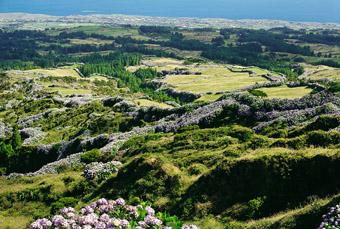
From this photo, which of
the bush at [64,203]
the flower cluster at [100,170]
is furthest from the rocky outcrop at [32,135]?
the bush at [64,203]

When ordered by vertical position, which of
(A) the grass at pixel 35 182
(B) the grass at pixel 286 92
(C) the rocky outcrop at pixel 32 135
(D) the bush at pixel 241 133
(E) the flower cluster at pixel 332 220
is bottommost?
(C) the rocky outcrop at pixel 32 135

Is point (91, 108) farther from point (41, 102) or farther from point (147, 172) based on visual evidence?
point (147, 172)

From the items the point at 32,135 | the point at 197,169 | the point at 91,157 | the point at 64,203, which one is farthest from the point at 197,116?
the point at 32,135

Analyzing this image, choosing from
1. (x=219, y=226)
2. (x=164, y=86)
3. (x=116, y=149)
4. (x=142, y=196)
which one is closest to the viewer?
(x=219, y=226)

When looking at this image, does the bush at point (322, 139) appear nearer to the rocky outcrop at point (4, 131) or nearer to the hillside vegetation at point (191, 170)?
the hillside vegetation at point (191, 170)

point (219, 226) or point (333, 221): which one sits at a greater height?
point (333, 221)

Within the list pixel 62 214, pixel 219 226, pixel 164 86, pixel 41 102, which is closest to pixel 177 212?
pixel 219 226
